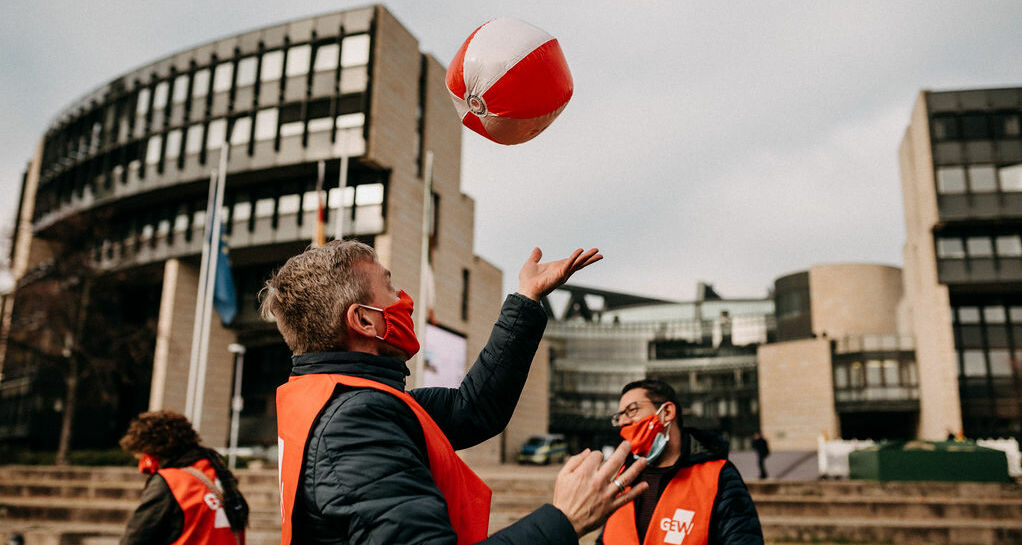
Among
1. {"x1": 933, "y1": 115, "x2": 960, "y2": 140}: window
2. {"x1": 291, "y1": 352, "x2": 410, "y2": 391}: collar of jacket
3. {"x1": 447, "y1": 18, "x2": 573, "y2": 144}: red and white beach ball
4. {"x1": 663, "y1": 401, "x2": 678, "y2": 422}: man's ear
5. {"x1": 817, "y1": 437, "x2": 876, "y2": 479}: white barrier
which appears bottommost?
{"x1": 817, "y1": 437, "x2": 876, "y2": 479}: white barrier

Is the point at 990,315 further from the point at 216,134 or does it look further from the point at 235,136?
the point at 216,134

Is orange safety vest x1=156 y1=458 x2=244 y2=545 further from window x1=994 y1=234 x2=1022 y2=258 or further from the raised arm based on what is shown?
window x1=994 y1=234 x2=1022 y2=258

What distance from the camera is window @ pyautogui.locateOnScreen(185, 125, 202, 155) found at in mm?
34594

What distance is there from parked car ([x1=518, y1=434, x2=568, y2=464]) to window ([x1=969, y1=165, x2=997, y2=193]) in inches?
1126

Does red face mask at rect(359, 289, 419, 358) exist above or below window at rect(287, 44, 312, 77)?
below

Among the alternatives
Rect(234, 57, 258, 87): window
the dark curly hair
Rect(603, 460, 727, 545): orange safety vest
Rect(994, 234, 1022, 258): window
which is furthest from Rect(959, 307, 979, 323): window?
the dark curly hair

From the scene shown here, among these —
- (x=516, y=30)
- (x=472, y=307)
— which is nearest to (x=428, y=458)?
(x=516, y=30)

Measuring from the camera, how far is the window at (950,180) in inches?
1683

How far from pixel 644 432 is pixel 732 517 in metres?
0.66

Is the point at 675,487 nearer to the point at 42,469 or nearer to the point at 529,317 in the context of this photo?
the point at 529,317

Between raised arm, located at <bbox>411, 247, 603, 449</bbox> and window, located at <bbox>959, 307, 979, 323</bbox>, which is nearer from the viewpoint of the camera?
raised arm, located at <bbox>411, 247, 603, 449</bbox>

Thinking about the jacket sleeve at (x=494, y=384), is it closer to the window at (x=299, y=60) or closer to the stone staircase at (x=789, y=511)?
the stone staircase at (x=789, y=511)

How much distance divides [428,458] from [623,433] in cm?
247

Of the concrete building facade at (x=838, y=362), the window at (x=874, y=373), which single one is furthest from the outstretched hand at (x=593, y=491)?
the window at (x=874, y=373)
